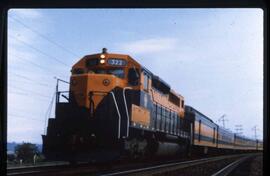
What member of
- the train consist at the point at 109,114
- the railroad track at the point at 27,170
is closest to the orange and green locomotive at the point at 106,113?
the train consist at the point at 109,114

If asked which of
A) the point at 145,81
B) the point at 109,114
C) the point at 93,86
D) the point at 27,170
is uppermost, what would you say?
the point at 145,81

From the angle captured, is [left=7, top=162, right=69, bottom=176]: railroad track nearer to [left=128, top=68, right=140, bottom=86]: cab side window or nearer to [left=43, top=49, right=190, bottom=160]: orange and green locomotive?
[left=43, top=49, right=190, bottom=160]: orange and green locomotive

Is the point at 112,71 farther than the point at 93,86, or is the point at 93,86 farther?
the point at 112,71

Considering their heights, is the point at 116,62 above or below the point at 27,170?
above

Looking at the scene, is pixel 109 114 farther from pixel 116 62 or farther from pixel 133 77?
pixel 116 62

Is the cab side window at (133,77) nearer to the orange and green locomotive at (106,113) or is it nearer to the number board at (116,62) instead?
the orange and green locomotive at (106,113)

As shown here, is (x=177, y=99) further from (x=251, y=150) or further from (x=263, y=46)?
(x=251, y=150)

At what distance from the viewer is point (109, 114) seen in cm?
1109

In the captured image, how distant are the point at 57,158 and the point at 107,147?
1.24 m

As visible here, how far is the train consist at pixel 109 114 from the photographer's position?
10.3 m

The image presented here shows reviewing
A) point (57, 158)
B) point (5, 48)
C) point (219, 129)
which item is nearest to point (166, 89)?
point (57, 158)

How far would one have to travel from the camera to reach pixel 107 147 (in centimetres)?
1024

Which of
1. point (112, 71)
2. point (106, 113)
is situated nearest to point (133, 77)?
point (112, 71)

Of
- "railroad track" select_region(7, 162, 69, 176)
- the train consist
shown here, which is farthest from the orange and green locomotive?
"railroad track" select_region(7, 162, 69, 176)
